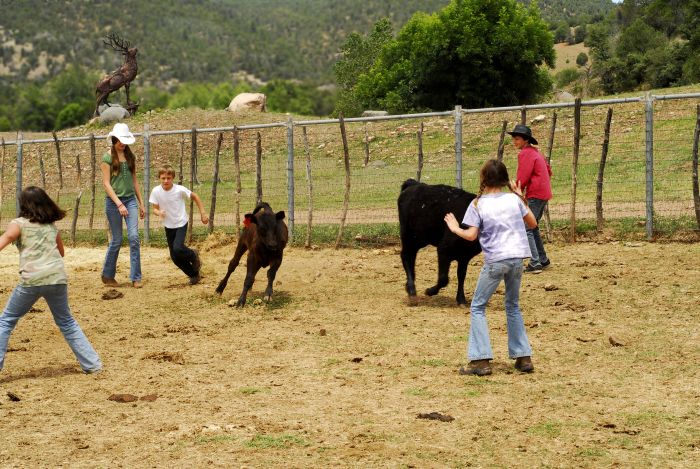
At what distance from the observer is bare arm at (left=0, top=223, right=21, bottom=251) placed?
7.27 metres

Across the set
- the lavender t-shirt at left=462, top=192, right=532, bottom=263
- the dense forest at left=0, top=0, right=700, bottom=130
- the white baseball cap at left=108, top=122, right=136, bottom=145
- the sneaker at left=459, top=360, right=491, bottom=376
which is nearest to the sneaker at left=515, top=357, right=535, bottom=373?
the sneaker at left=459, top=360, right=491, bottom=376

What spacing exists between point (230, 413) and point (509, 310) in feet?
7.81

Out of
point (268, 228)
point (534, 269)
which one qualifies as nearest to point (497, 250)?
point (268, 228)

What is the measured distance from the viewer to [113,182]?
38.2 feet

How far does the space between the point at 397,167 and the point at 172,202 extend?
11.5 m

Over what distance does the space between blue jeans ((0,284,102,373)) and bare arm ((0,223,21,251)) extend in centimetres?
41

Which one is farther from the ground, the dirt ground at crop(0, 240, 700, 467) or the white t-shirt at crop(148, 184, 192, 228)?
the white t-shirt at crop(148, 184, 192, 228)

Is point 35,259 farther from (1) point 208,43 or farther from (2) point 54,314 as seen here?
(1) point 208,43

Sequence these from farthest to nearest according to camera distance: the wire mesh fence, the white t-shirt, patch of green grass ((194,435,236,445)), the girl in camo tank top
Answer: the wire mesh fence, the white t-shirt, the girl in camo tank top, patch of green grass ((194,435,236,445))

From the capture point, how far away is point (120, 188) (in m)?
11.6

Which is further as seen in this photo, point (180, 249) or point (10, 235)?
point (180, 249)

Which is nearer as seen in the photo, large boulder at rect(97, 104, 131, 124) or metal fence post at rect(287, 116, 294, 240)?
metal fence post at rect(287, 116, 294, 240)

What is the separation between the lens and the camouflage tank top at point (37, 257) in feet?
24.5

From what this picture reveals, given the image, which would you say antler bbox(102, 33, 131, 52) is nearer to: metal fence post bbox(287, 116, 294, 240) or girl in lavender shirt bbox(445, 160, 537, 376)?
metal fence post bbox(287, 116, 294, 240)
